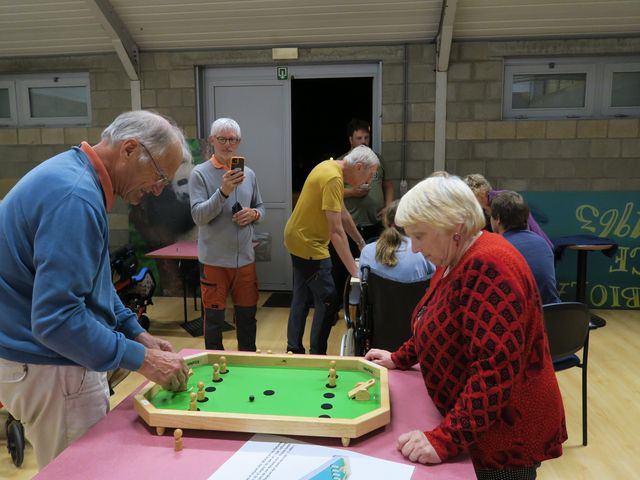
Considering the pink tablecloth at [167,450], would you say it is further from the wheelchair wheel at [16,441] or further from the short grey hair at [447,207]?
the wheelchair wheel at [16,441]

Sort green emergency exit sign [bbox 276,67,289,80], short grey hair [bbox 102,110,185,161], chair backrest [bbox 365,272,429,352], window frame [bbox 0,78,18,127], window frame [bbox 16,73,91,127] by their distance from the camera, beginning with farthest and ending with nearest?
window frame [bbox 0,78,18,127] → window frame [bbox 16,73,91,127] → green emergency exit sign [bbox 276,67,289,80] → chair backrest [bbox 365,272,429,352] → short grey hair [bbox 102,110,185,161]

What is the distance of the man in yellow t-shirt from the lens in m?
2.99

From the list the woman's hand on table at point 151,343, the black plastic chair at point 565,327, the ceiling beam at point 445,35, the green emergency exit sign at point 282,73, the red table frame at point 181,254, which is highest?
the ceiling beam at point 445,35

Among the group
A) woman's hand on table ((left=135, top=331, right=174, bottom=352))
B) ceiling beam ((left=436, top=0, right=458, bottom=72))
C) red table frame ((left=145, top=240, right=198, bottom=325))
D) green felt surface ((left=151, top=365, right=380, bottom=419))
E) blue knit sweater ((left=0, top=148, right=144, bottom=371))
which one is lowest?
red table frame ((left=145, top=240, right=198, bottom=325))

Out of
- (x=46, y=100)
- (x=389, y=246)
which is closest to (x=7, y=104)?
(x=46, y=100)

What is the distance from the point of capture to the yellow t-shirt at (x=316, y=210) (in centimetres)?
298

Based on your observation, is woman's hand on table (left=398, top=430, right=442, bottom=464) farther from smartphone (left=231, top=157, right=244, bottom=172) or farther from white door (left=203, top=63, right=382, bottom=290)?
white door (left=203, top=63, right=382, bottom=290)

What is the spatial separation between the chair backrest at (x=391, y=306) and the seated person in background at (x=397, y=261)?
0.10 ft

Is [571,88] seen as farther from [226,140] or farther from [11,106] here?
[11,106]

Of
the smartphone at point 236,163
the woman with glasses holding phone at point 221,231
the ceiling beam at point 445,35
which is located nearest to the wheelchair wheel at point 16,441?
the woman with glasses holding phone at point 221,231

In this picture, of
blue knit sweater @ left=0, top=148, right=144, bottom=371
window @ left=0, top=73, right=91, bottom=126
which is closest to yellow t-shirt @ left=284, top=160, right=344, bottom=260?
blue knit sweater @ left=0, top=148, right=144, bottom=371

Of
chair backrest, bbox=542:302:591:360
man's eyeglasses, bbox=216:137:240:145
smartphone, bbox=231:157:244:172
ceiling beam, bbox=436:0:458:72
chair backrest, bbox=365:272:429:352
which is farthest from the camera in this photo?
ceiling beam, bbox=436:0:458:72

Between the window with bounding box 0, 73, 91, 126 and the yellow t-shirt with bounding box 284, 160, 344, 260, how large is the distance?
3.28m

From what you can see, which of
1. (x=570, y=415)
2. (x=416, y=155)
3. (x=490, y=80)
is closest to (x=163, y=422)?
(x=570, y=415)
